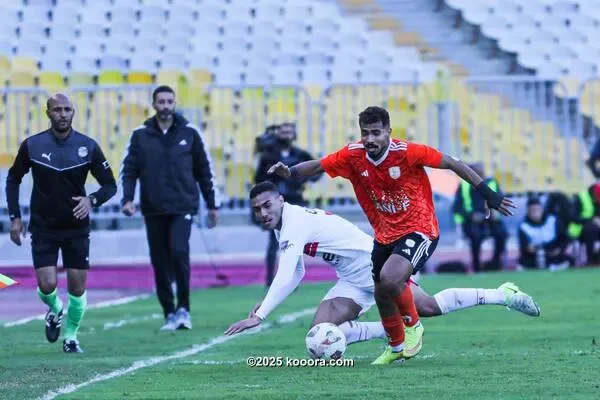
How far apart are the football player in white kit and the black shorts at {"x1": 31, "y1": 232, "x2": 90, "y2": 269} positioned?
6.95 ft

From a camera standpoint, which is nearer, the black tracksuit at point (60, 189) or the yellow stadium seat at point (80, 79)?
the black tracksuit at point (60, 189)

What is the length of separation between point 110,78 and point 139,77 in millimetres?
480

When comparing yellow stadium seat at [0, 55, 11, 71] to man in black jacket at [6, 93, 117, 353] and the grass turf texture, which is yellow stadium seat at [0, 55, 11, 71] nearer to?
the grass turf texture

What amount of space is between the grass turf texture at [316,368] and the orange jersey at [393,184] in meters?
0.89

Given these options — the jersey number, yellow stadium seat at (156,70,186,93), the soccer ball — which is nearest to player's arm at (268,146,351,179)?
the jersey number

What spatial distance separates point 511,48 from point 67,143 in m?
15.9

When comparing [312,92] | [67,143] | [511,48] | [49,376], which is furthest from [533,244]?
[49,376]

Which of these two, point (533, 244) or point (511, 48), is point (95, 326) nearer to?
point (533, 244)

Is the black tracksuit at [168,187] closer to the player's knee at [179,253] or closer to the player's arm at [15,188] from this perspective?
the player's knee at [179,253]

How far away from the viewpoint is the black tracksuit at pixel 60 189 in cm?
1153

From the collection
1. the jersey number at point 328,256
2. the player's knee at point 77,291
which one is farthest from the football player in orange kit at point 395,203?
the player's knee at point 77,291

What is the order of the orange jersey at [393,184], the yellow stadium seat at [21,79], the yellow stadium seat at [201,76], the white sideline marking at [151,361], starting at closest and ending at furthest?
the white sideline marking at [151,361], the orange jersey at [393,184], the yellow stadium seat at [21,79], the yellow stadium seat at [201,76]

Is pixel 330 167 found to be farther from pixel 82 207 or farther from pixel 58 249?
pixel 58 249

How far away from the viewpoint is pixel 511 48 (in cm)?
2638
